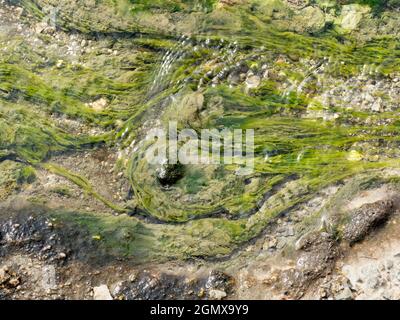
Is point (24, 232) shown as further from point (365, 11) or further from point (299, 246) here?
point (365, 11)

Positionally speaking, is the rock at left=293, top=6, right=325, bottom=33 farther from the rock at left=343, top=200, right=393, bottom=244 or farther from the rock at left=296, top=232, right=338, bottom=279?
the rock at left=296, top=232, right=338, bottom=279

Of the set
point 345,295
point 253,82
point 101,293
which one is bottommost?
point 101,293

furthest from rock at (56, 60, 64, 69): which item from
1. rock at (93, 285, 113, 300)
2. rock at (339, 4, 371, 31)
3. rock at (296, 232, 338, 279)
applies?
rock at (296, 232, 338, 279)

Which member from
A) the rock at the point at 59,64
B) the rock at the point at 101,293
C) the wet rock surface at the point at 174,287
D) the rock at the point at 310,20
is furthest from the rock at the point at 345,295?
the rock at the point at 59,64

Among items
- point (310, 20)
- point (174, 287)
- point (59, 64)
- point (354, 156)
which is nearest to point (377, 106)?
point (354, 156)

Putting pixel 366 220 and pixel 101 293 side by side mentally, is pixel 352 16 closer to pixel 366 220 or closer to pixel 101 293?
pixel 366 220
